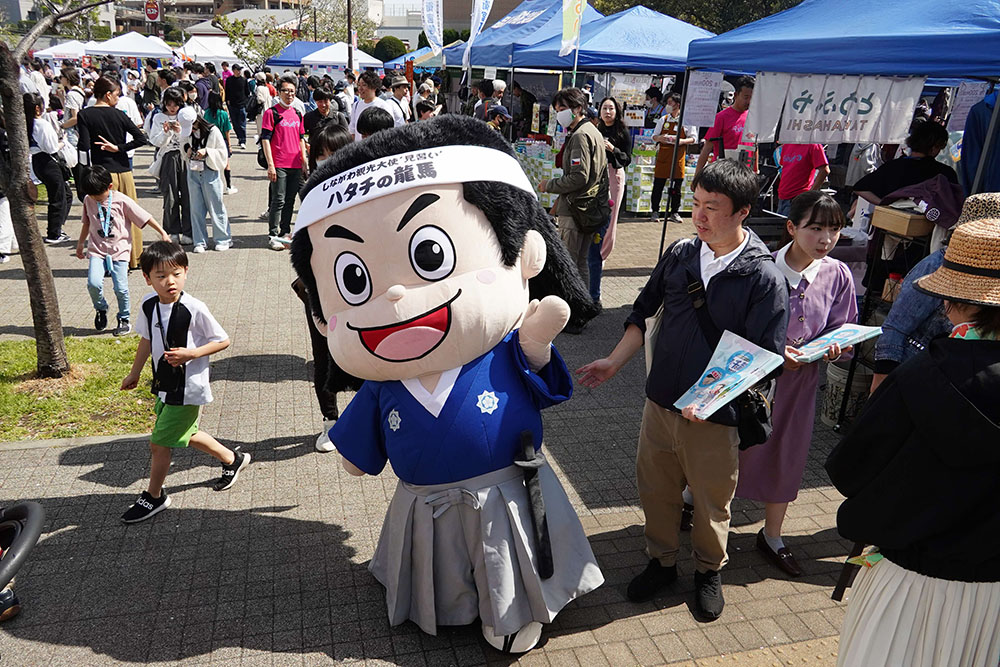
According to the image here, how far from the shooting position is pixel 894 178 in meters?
6.00

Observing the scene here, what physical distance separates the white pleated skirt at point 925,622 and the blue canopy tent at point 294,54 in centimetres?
2755

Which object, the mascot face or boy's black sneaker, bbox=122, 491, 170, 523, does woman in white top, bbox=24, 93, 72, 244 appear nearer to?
boy's black sneaker, bbox=122, 491, 170, 523

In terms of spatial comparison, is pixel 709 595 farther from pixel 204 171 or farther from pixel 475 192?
pixel 204 171

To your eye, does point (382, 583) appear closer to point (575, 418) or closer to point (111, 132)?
point (575, 418)

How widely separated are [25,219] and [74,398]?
1.35 metres

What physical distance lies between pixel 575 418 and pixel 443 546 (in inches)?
96.4

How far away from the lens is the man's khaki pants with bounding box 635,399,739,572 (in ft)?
10.8

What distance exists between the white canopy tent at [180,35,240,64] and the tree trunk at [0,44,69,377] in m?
A: 26.3

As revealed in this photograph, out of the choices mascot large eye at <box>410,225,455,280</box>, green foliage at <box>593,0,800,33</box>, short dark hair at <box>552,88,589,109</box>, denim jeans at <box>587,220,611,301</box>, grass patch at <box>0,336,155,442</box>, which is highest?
green foliage at <box>593,0,800,33</box>

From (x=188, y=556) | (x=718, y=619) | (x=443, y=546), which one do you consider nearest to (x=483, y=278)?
(x=443, y=546)

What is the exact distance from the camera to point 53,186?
967 centimetres

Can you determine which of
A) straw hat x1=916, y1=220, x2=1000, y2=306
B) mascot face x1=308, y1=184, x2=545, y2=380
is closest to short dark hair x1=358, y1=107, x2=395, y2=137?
mascot face x1=308, y1=184, x2=545, y2=380

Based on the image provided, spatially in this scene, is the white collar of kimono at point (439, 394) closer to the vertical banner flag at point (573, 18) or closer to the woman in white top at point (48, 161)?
the vertical banner flag at point (573, 18)

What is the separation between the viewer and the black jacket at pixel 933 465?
2.03 metres
